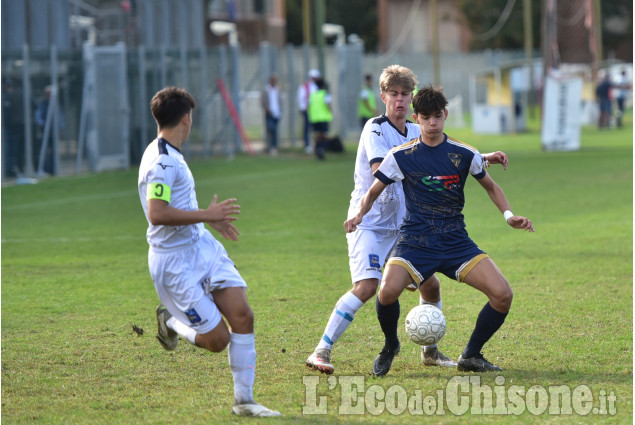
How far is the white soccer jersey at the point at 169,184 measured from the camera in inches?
204

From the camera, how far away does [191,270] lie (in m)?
5.28

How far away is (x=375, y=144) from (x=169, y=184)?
1.64 meters

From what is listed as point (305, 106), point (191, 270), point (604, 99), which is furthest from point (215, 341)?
point (604, 99)

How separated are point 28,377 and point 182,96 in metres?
2.24

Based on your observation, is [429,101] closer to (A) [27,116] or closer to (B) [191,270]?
(B) [191,270]

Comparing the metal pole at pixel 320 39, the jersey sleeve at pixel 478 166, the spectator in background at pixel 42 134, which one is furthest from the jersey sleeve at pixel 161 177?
the metal pole at pixel 320 39

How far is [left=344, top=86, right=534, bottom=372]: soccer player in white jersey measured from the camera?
5953mm

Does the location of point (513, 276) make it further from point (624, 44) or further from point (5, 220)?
point (624, 44)

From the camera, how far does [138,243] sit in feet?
41.1

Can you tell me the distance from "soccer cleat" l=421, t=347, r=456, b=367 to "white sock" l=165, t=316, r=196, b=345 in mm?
1694

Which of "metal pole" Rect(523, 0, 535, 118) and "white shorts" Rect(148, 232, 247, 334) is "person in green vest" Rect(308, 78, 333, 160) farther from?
"white shorts" Rect(148, 232, 247, 334)

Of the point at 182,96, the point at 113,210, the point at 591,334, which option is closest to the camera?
the point at 182,96

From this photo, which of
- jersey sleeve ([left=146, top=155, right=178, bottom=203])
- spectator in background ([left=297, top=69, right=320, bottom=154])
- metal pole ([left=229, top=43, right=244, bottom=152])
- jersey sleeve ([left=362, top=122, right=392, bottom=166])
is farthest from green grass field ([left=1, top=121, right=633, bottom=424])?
spectator in background ([left=297, top=69, right=320, bottom=154])

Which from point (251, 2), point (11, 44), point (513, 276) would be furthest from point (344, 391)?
point (251, 2)
